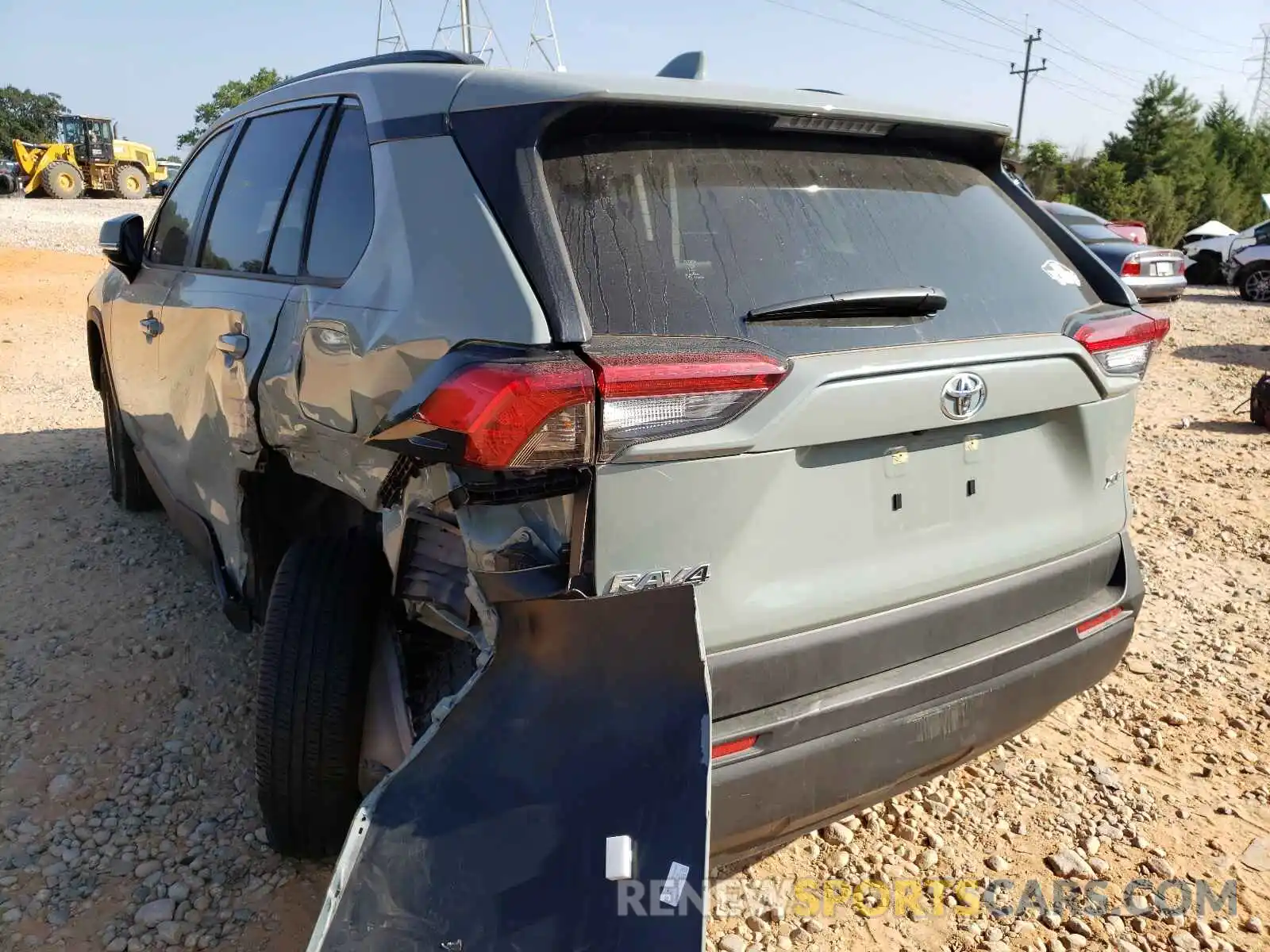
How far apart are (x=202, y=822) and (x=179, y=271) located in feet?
6.39

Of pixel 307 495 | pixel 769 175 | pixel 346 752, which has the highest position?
pixel 769 175

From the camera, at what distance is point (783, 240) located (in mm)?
2033

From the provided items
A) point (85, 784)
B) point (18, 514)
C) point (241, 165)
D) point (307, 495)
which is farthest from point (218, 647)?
point (18, 514)

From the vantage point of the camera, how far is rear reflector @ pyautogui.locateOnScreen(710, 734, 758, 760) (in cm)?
180

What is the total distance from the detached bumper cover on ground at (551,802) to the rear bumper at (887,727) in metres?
0.15

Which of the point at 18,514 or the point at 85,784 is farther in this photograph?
the point at 18,514

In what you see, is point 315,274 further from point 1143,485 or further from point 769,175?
point 1143,485

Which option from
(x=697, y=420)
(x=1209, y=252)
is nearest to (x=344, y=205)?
(x=697, y=420)

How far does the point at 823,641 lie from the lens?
6.38ft

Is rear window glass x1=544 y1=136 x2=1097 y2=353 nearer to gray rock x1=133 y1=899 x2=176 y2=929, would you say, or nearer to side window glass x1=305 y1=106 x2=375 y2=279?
side window glass x1=305 y1=106 x2=375 y2=279

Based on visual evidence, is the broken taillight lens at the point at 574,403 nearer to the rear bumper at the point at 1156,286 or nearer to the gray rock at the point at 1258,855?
the gray rock at the point at 1258,855

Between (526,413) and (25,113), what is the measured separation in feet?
317

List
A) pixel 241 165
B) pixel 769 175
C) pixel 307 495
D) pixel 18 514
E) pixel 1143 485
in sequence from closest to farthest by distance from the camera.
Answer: pixel 769 175
pixel 307 495
pixel 241 165
pixel 18 514
pixel 1143 485

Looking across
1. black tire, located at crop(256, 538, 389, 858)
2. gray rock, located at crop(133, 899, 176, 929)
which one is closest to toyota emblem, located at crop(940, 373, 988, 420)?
black tire, located at crop(256, 538, 389, 858)
